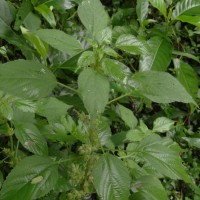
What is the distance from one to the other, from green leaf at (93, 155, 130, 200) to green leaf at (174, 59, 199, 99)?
3.09 ft

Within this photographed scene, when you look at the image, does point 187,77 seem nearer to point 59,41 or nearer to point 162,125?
point 162,125

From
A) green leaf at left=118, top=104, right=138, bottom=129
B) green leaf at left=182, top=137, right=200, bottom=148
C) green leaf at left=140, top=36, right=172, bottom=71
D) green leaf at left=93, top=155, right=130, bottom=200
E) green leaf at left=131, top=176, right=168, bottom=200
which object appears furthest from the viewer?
green leaf at left=182, top=137, right=200, bottom=148

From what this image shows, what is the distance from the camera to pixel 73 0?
163cm

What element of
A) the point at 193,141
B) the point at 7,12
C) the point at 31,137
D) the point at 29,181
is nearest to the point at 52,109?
the point at 31,137

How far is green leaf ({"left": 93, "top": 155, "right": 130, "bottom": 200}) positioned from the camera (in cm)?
90

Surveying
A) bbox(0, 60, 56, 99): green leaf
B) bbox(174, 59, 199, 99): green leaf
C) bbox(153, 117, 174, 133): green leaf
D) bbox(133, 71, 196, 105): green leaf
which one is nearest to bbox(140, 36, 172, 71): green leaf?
bbox(174, 59, 199, 99): green leaf

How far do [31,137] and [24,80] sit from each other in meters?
0.36

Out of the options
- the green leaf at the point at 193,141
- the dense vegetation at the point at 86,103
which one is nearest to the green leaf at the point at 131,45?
the dense vegetation at the point at 86,103

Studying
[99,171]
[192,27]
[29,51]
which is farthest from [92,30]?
[192,27]

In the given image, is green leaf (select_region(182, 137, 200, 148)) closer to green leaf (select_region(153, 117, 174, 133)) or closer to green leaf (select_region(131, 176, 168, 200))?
green leaf (select_region(153, 117, 174, 133))

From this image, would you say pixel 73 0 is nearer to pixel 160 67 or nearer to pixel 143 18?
pixel 143 18

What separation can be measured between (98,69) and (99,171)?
0.26 meters

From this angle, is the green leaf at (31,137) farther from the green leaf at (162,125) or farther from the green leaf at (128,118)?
the green leaf at (162,125)

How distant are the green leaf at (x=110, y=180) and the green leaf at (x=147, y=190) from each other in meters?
0.19
